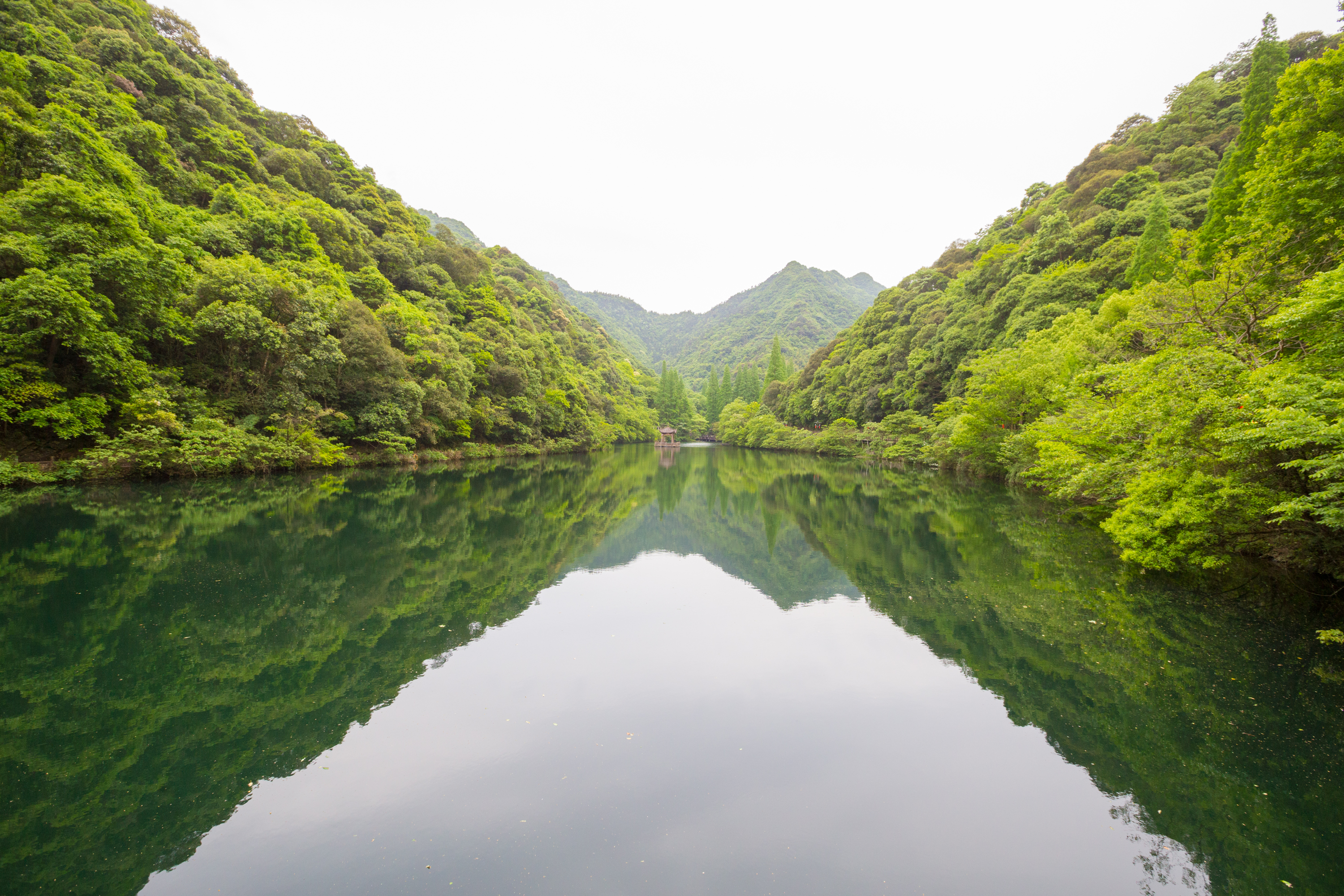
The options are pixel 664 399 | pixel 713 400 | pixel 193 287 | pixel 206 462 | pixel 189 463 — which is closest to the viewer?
pixel 189 463

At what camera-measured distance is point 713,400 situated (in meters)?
82.4

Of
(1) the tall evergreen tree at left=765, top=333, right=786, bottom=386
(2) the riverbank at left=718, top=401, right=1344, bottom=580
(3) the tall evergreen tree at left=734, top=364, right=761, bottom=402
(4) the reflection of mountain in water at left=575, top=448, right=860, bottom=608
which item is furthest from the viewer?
(3) the tall evergreen tree at left=734, top=364, right=761, bottom=402

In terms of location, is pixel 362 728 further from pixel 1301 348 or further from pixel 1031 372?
pixel 1031 372

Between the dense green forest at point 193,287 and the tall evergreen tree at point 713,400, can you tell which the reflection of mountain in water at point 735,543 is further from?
the tall evergreen tree at point 713,400

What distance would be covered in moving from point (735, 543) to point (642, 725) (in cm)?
914

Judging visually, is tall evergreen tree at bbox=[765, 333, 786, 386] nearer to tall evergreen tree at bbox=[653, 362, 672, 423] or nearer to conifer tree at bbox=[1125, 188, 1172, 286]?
tall evergreen tree at bbox=[653, 362, 672, 423]

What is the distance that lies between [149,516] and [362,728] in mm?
11758

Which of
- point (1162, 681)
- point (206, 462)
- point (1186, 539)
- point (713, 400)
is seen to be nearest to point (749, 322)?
point (713, 400)

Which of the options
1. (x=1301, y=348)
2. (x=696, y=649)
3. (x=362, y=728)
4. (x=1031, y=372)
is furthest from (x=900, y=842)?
(x=1031, y=372)

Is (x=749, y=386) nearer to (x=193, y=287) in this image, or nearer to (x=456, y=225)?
(x=193, y=287)

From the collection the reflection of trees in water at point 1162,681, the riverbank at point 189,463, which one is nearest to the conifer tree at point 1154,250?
the reflection of trees in water at point 1162,681

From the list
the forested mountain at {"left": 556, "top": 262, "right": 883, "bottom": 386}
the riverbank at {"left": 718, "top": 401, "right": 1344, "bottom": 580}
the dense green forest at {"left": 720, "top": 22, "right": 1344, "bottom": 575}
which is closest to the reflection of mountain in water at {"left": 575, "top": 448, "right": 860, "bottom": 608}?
the riverbank at {"left": 718, "top": 401, "right": 1344, "bottom": 580}

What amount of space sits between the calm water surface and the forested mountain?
94529mm

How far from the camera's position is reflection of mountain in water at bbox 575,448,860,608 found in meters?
9.96
